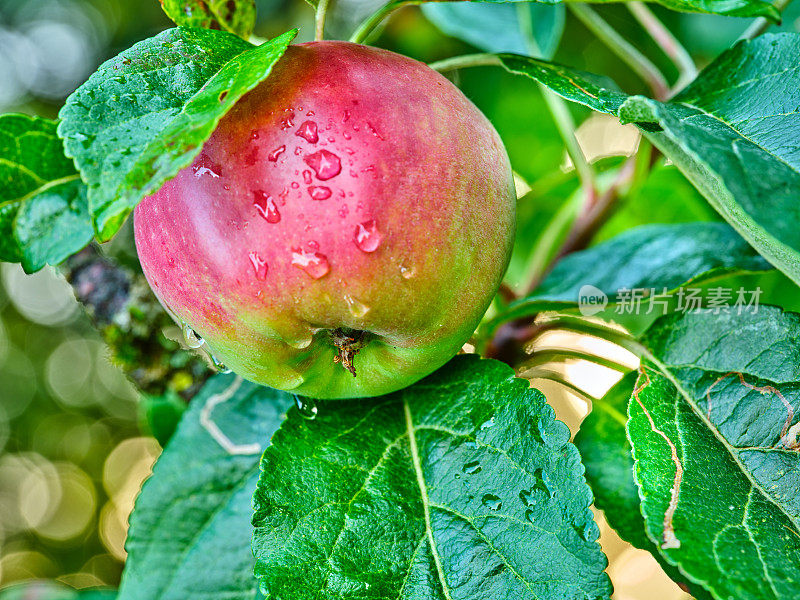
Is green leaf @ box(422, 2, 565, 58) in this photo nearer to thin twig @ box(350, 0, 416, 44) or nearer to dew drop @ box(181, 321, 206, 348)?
thin twig @ box(350, 0, 416, 44)

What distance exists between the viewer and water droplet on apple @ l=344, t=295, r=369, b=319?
0.45 m

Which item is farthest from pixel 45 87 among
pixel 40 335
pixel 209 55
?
pixel 209 55

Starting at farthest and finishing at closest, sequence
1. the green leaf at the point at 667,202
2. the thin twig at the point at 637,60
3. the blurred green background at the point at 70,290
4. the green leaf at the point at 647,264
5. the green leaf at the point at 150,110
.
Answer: the blurred green background at the point at 70,290, the green leaf at the point at 667,202, the thin twig at the point at 637,60, the green leaf at the point at 647,264, the green leaf at the point at 150,110

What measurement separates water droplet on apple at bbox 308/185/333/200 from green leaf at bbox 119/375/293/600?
33 centimetres

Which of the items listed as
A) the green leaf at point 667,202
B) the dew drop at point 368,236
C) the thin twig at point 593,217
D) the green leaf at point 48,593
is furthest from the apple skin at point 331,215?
the green leaf at point 48,593

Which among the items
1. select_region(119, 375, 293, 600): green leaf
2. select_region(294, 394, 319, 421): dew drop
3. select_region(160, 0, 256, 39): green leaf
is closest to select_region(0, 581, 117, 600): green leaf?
select_region(119, 375, 293, 600): green leaf

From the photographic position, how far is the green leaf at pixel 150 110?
1.18 feet

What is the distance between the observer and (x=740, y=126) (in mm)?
471

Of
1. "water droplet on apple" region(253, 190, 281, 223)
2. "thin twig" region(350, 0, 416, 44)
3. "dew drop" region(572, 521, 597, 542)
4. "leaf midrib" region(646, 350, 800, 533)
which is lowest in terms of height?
"dew drop" region(572, 521, 597, 542)

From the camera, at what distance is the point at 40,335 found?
14.1 feet

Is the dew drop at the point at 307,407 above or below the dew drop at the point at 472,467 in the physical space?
below

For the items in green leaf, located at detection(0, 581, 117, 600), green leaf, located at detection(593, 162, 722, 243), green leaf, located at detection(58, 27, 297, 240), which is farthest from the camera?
green leaf, located at detection(0, 581, 117, 600)

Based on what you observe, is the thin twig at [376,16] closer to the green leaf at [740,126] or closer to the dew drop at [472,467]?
the green leaf at [740,126]

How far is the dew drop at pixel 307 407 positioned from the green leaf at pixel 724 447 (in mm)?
270
